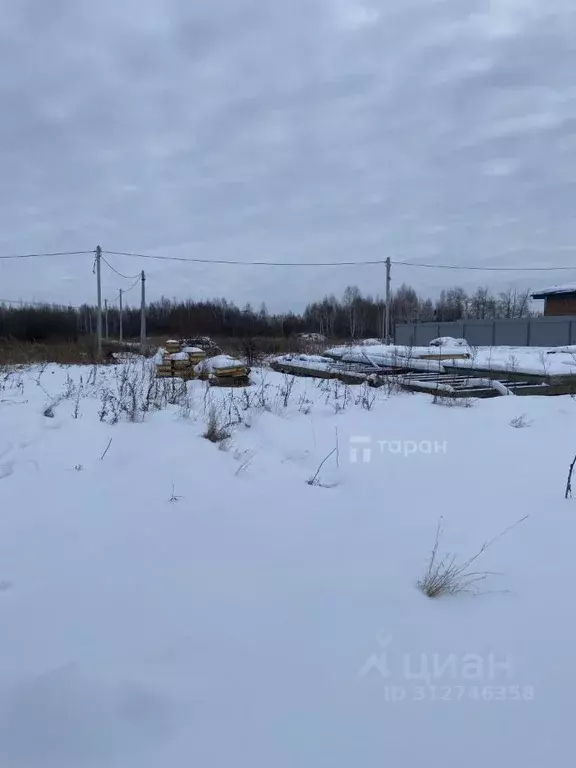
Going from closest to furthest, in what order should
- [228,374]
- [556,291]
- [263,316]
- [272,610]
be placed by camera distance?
[272,610]
[228,374]
[556,291]
[263,316]

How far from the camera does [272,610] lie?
213cm

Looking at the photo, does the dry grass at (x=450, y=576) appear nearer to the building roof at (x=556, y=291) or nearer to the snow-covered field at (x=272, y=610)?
the snow-covered field at (x=272, y=610)

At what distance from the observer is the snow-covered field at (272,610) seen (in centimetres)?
154

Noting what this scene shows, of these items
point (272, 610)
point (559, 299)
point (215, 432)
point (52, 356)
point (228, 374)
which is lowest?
point (272, 610)

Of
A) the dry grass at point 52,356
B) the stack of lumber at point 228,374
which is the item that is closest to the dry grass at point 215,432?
the stack of lumber at point 228,374

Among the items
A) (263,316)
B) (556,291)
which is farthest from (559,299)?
(263,316)

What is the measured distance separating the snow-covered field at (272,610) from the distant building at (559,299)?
3441cm

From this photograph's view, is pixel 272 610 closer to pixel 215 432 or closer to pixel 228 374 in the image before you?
pixel 215 432

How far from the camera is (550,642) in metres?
1.97

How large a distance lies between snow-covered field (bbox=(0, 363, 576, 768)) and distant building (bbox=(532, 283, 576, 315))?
113ft

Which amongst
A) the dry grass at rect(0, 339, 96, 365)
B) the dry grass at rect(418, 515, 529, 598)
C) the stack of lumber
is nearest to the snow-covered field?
the dry grass at rect(418, 515, 529, 598)

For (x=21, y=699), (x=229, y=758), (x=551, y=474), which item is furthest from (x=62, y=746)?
(x=551, y=474)

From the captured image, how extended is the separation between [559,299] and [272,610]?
126ft

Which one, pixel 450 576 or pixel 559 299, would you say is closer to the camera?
pixel 450 576
